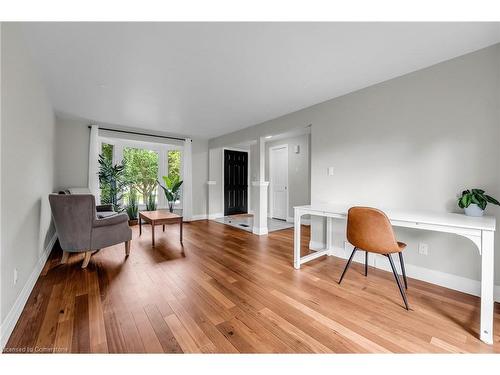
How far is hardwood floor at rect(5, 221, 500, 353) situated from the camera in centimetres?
130

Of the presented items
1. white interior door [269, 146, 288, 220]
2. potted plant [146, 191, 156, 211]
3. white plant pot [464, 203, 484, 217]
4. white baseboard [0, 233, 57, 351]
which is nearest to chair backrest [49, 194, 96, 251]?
white baseboard [0, 233, 57, 351]

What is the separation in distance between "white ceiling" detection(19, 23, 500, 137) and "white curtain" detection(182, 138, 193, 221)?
221 centimetres

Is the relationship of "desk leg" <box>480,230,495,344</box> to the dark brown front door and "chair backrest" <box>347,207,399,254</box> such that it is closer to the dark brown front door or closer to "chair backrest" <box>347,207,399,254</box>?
"chair backrest" <box>347,207,399,254</box>

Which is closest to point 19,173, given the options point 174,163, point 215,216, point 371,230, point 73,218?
point 73,218

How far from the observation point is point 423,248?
2.18m

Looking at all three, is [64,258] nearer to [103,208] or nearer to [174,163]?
[103,208]

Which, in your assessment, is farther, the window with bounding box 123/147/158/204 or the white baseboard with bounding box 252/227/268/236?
the window with bounding box 123/147/158/204

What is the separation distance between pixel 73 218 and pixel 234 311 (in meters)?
2.14

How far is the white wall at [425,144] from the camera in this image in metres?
1.85

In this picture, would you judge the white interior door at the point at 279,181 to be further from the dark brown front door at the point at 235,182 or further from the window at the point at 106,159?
the window at the point at 106,159

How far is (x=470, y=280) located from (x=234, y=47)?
9.96 feet

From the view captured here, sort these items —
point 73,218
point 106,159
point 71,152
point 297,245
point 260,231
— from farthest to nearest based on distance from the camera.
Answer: point 106,159
point 260,231
point 71,152
point 297,245
point 73,218
